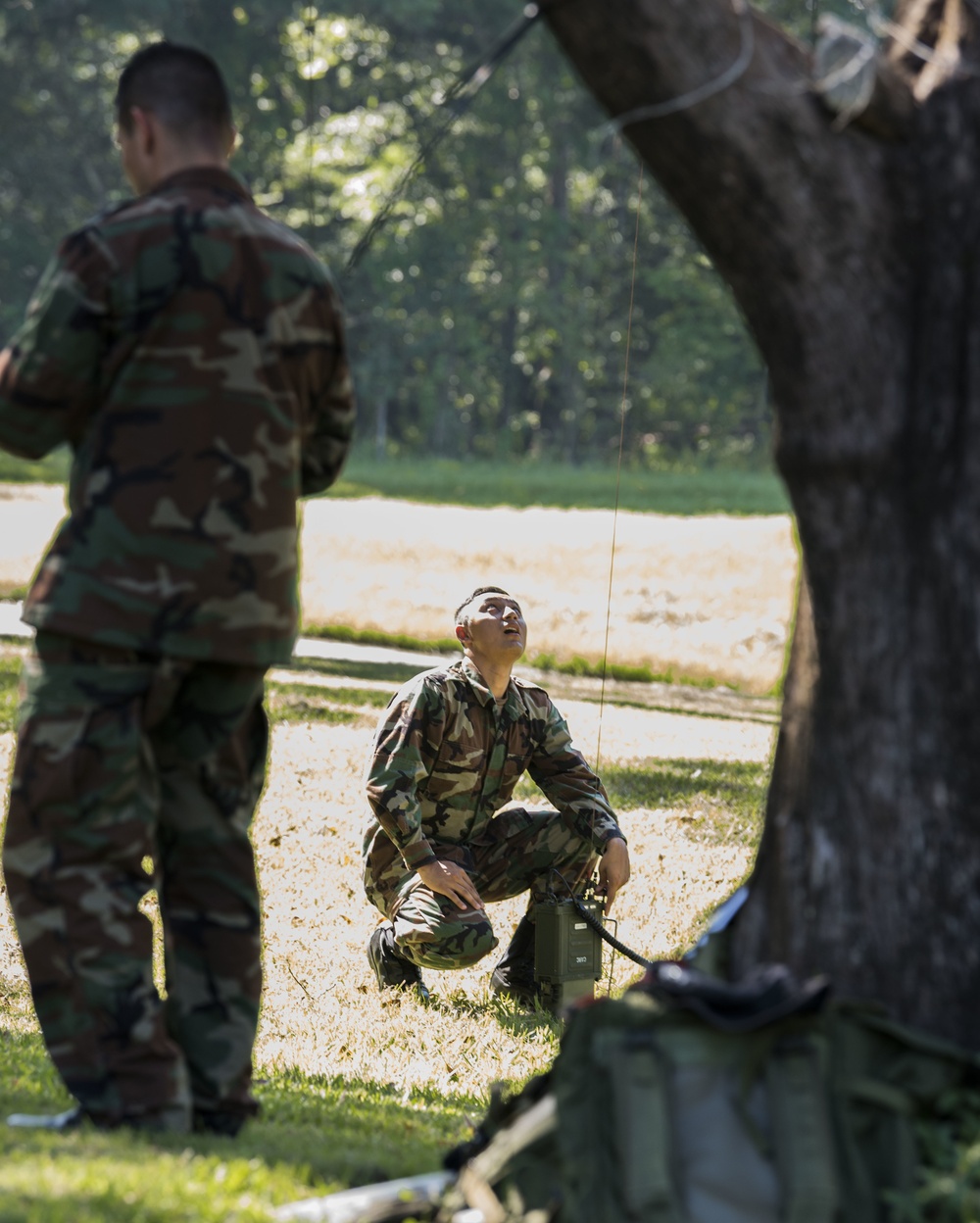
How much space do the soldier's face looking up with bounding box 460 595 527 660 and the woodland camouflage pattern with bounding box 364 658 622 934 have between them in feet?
0.41

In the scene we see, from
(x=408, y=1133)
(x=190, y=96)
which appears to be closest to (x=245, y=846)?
(x=408, y=1133)

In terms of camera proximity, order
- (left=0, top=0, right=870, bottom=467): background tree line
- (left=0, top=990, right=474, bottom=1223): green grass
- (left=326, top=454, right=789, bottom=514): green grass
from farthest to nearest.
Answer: (left=0, top=0, right=870, bottom=467): background tree line
(left=326, top=454, right=789, bottom=514): green grass
(left=0, top=990, right=474, bottom=1223): green grass

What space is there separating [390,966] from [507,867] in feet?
1.76

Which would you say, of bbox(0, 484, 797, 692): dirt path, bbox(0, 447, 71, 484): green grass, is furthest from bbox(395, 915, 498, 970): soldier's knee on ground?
bbox(0, 447, 71, 484): green grass

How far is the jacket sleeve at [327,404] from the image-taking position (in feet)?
11.2

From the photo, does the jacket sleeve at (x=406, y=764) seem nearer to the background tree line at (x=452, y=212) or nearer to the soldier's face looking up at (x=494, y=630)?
the soldier's face looking up at (x=494, y=630)

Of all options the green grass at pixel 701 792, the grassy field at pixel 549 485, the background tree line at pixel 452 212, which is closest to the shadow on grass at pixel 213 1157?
the green grass at pixel 701 792

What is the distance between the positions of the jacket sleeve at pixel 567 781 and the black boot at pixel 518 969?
1.37 ft

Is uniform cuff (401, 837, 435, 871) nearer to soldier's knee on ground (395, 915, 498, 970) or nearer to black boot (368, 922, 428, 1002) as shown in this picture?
soldier's knee on ground (395, 915, 498, 970)

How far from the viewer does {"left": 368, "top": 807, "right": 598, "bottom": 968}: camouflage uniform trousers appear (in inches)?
225

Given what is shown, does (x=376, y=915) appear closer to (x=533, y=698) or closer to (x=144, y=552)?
(x=533, y=698)

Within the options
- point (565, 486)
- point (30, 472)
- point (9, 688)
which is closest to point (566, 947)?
point (9, 688)

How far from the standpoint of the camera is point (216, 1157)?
3.08m

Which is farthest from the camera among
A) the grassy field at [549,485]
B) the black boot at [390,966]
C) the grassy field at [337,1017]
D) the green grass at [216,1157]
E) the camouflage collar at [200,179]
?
the grassy field at [549,485]
